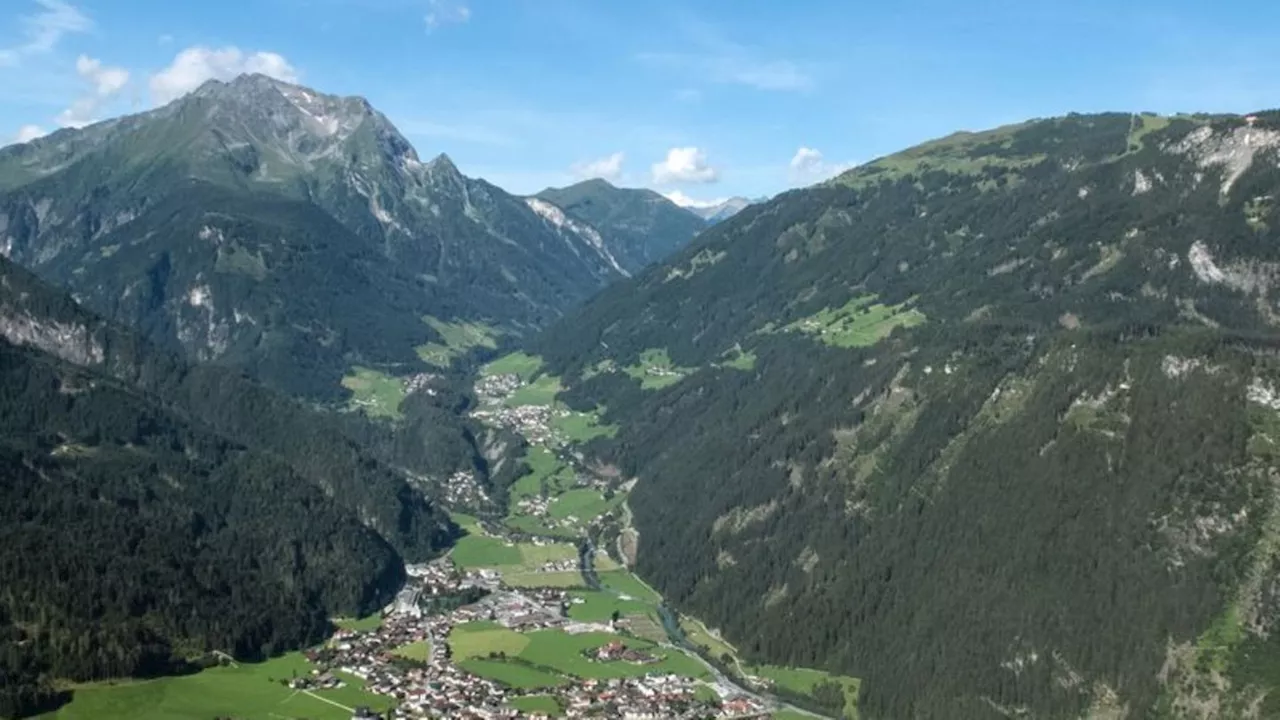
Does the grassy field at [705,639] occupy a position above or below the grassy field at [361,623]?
above

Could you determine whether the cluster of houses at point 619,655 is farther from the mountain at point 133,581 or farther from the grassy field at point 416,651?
the mountain at point 133,581

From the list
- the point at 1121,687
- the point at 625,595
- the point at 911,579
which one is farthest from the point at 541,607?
the point at 1121,687

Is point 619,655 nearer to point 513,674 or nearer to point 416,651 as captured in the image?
point 513,674

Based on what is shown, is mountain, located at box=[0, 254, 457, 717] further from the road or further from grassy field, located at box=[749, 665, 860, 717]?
grassy field, located at box=[749, 665, 860, 717]

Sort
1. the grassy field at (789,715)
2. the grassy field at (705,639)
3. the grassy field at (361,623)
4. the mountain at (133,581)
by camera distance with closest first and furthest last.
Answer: the mountain at (133,581), the grassy field at (789,715), the grassy field at (705,639), the grassy field at (361,623)

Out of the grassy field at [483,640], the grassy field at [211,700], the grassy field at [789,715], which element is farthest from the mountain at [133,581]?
the grassy field at [789,715]

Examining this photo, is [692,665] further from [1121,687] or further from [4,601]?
[4,601]

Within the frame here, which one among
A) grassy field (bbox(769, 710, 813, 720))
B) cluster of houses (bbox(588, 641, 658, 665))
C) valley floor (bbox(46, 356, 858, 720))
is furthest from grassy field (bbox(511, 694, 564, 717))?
grassy field (bbox(769, 710, 813, 720))
